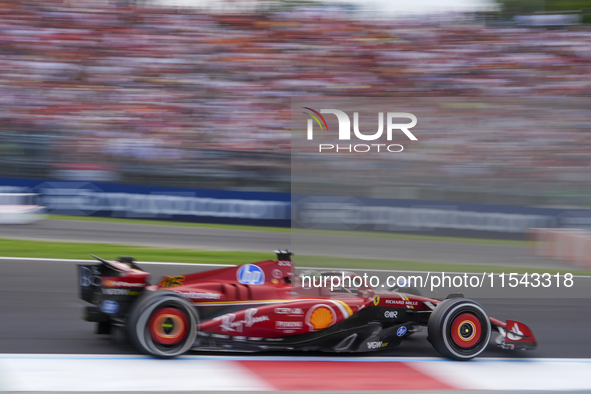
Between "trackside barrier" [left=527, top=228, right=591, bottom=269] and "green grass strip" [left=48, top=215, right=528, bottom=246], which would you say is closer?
"green grass strip" [left=48, top=215, right=528, bottom=246]

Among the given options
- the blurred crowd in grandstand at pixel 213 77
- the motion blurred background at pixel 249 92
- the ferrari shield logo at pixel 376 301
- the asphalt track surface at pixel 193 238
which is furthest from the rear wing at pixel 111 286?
the blurred crowd in grandstand at pixel 213 77

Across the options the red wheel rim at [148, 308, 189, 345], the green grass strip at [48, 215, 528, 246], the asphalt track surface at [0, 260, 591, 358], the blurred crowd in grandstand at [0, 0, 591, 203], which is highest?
the blurred crowd in grandstand at [0, 0, 591, 203]

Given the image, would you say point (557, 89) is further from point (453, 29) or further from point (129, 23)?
point (129, 23)

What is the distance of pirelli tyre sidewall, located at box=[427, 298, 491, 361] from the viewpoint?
12.5ft

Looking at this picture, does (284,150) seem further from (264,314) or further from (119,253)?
(264,314)

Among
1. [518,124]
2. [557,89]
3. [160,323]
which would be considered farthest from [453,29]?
[160,323]

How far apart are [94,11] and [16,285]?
292 inches

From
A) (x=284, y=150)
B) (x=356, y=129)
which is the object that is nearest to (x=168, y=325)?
(x=356, y=129)

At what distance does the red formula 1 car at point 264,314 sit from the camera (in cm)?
354

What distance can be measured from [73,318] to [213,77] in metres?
6.75

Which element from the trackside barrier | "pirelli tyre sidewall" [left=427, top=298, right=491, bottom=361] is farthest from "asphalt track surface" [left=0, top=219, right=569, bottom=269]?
"pirelli tyre sidewall" [left=427, top=298, right=491, bottom=361]

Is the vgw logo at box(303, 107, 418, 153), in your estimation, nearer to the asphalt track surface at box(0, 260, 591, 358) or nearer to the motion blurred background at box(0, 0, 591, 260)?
the asphalt track surface at box(0, 260, 591, 358)

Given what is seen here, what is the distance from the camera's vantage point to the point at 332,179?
4.32 metres

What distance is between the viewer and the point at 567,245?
272 inches
